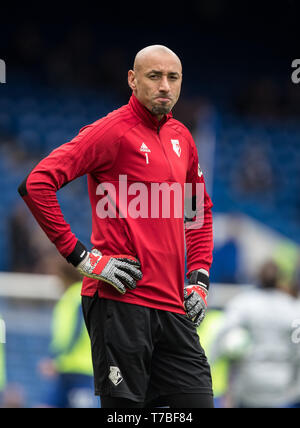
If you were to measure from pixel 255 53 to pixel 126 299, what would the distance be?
32.9 feet

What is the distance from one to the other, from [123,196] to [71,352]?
394 centimetres

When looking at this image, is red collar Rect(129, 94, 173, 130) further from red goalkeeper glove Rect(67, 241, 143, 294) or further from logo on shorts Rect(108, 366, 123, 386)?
logo on shorts Rect(108, 366, 123, 386)

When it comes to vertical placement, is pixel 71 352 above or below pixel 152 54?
below

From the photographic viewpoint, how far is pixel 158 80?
3727mm

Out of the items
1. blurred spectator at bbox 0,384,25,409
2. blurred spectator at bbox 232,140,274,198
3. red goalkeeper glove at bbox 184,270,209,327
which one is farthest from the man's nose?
blurred spectator at bbox 232,140,274,198

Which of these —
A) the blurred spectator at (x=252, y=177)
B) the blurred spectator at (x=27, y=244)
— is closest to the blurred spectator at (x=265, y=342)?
the blurred spectator at (x=27, y=244)

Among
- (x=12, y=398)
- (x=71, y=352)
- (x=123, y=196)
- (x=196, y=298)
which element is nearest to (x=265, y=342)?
(x=71, y=352)

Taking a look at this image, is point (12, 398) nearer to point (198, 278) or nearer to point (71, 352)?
point (71, 352)

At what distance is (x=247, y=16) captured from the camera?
13.4 meters

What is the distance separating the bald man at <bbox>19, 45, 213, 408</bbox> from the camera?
3625 mm

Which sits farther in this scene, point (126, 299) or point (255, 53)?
point (255, 53)

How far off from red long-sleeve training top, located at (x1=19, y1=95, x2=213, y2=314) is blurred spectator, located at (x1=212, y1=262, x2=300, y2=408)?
327 cm
